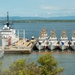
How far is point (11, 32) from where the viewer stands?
61781 mm

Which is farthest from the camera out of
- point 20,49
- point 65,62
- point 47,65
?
point 20,49

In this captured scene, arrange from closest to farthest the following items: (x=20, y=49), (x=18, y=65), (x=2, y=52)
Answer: (x=18, y=65), (x=2, y=52), (x=20, y=49)

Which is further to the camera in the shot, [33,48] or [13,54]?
[33,48]

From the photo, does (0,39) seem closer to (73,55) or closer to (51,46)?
(51,46)

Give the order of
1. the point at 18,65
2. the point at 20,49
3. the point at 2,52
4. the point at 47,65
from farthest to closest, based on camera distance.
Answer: the point at 20,49, the point at 2,52, the point at 47,65, the point at 18,65

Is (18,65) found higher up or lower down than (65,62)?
higher up

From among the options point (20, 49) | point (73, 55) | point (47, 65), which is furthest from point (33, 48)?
point (47, 65)

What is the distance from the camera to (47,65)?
2473 centimetres

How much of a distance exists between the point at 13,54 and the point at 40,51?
588cm

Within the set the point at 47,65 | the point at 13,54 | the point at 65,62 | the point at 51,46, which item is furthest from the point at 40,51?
the point at 47,65

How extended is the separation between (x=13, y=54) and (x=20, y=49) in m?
1.76

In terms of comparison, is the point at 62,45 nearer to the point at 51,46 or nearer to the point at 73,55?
the point at 51,46

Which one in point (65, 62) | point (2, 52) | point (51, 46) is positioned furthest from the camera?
point (51, 46)

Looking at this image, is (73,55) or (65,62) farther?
(73,55)
